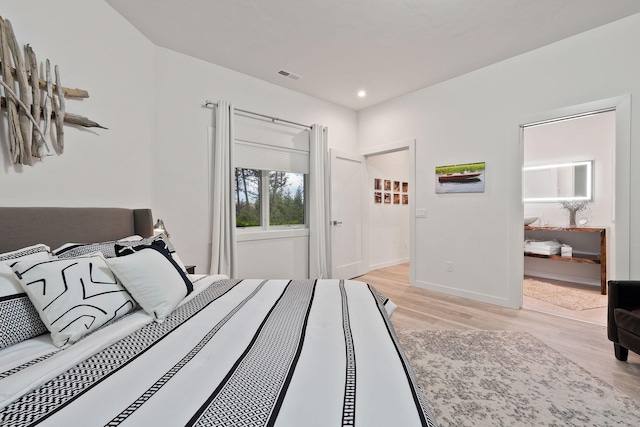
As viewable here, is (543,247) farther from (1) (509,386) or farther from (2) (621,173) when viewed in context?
(1) (509,386)

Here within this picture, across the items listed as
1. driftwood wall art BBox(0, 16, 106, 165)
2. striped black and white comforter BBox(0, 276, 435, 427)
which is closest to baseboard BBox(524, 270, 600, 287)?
striped black and white comforter BBox(0, 276, 435, 427)

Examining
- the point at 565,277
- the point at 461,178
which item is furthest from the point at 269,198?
the point at 565,277

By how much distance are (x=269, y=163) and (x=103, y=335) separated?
2981 mm

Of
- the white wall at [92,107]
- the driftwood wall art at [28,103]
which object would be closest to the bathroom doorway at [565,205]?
the white wall at [92,107]

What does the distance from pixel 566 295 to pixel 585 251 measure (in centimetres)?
110

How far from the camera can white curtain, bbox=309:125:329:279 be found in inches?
164

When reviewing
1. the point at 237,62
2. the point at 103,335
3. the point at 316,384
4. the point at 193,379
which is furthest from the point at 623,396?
the point at 237,62

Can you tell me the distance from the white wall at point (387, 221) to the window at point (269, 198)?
59.6 inches

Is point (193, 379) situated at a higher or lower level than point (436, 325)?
higher

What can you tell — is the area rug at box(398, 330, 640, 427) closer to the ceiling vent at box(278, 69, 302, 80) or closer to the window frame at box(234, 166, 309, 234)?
the window frame at box(234, 166, 309, 234)

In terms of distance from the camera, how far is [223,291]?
5.92 ft

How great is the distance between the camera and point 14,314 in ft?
3.69

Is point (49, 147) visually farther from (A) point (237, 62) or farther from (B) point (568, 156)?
(B) point (568, 156)

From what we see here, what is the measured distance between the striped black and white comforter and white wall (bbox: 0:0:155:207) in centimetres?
126
